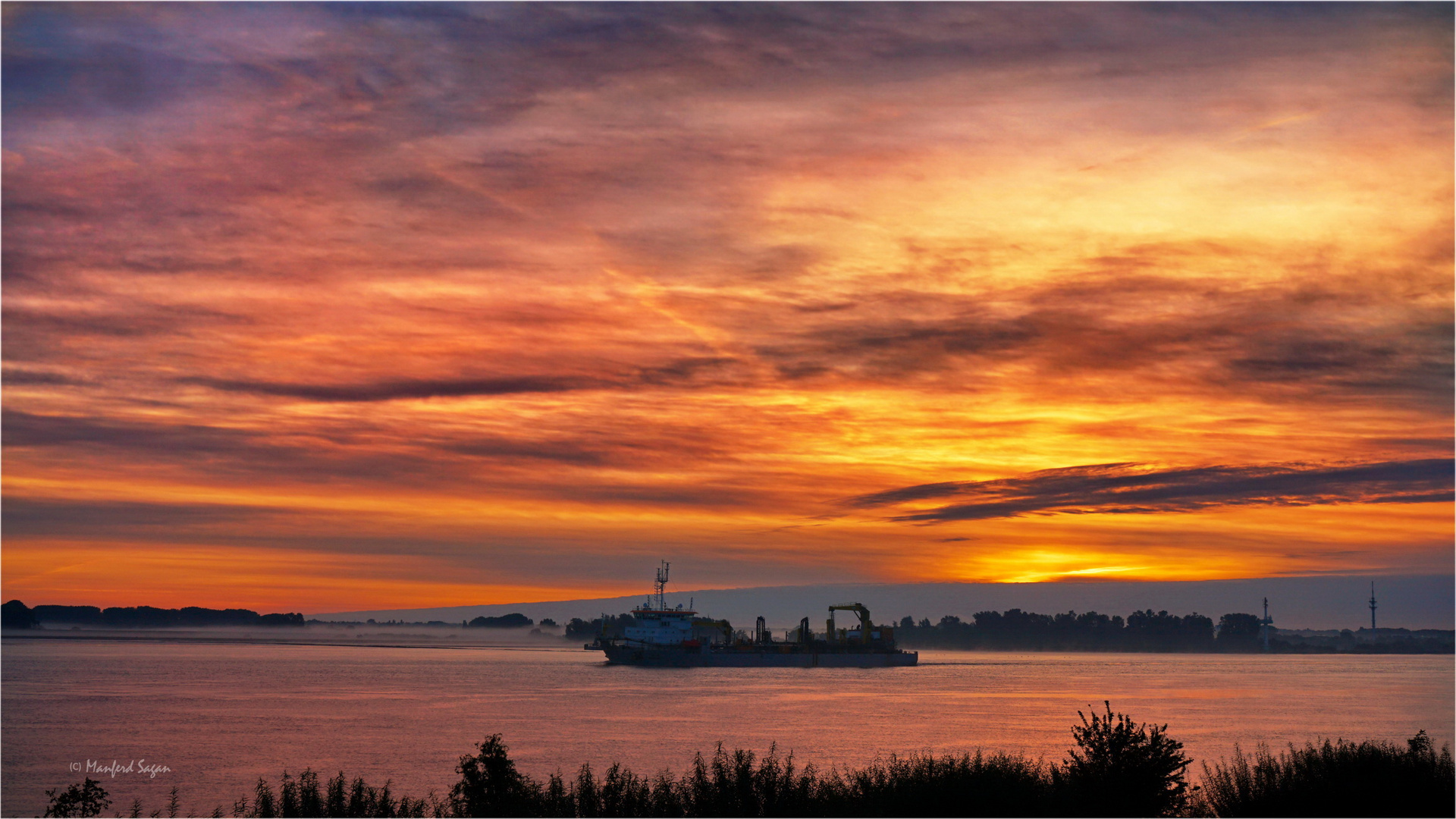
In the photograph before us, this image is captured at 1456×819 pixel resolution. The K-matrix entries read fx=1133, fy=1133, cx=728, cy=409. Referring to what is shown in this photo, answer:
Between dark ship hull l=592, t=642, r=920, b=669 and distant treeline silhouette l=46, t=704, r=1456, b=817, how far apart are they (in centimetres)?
13807

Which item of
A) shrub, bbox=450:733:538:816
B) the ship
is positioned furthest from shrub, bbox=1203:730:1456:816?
the ship

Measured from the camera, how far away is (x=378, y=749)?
60156 millimetres

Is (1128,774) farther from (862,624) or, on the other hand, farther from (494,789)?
(862,624)

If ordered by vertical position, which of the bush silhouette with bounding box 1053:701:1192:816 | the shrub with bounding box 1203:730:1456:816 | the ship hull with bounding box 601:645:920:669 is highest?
the bush silhouette with bounding box 1053:701:1192:816

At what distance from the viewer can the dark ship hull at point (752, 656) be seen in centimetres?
16575

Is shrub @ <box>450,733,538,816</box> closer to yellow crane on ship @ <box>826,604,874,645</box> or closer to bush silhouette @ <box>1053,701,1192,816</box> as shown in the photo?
bush silhouette @ <box>1053,701,1192,816</box>

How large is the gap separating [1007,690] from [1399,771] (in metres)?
106

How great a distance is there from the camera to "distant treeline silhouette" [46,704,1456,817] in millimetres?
23812

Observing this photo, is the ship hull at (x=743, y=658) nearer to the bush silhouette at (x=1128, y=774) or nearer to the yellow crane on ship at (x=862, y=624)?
the yellow crane on ship at (x=862, y=624)

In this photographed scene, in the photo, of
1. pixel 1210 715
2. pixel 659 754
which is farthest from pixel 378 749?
pixel 1210 715

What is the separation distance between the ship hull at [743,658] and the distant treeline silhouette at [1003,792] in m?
138

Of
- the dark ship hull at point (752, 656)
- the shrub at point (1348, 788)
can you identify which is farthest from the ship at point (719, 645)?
the shrub at point (1348, 788)

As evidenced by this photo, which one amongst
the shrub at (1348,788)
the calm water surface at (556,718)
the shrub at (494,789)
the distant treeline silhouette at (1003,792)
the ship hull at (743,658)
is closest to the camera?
the distant treeline silhouette at (1003,792)

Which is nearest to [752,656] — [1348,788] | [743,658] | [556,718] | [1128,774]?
[743,658]
